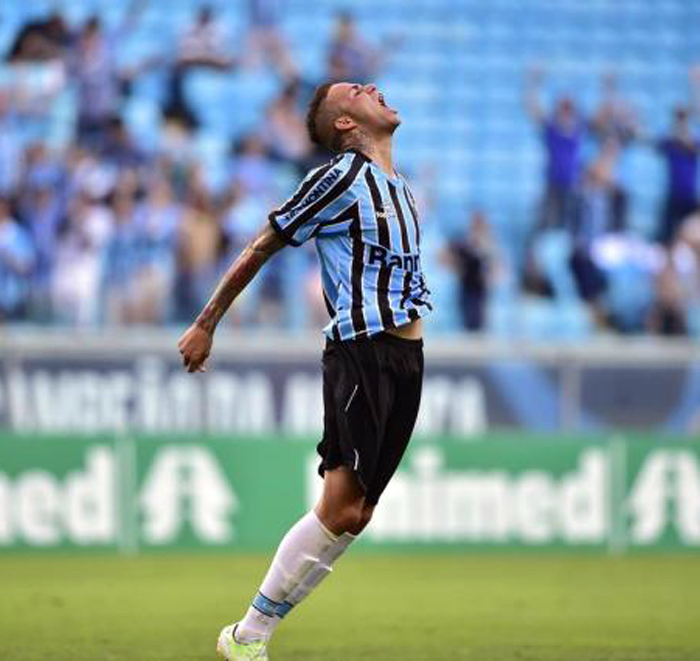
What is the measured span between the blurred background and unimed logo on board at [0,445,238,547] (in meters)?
Result: 0.02

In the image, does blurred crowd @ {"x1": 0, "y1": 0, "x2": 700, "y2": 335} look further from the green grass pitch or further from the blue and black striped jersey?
the blue and black striped jersey

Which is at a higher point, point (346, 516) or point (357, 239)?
point (357, 239)

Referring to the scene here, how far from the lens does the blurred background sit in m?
13.9

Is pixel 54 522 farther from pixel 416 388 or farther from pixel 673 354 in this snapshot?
pixel 416 388

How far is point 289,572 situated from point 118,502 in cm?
757

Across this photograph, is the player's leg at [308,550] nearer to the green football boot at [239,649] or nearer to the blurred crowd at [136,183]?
the green football boot at [239,649]

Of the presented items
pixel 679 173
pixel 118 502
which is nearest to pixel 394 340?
pixel 118 502

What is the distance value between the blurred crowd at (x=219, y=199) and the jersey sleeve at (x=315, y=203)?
29.8 ft

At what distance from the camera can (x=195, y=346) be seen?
6387 mm

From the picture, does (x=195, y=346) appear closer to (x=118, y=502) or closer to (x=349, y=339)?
(x=349, y=339)

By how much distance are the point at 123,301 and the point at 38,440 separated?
7.47 ft

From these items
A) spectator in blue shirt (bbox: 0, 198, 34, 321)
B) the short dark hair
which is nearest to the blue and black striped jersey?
the short dark hair

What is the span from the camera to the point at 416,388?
662 cm

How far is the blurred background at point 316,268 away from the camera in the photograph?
1389cm
